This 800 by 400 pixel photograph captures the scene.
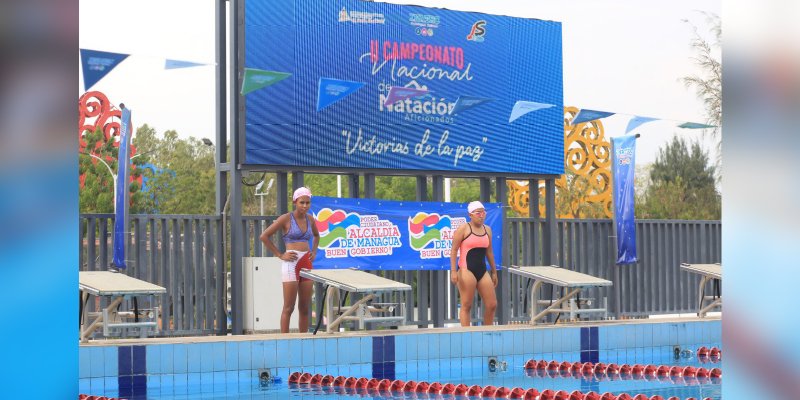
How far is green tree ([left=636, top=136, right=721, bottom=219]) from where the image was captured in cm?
5006

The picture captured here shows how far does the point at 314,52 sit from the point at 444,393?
22.6 feet

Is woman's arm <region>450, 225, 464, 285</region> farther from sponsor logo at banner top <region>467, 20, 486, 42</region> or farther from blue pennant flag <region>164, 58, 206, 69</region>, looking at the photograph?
sponsor logo at banner top <region>467, 20, 486, 42</region>

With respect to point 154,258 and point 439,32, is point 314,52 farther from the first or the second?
point 154,258

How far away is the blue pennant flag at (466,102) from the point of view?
1691 cm

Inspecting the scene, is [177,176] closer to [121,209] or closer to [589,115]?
[589,115]

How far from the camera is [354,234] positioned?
15625 millimetres

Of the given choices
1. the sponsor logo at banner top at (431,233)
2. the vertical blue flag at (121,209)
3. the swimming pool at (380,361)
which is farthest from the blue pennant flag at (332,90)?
the swimming pool at (380,361)

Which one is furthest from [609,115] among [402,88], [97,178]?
[97,178]

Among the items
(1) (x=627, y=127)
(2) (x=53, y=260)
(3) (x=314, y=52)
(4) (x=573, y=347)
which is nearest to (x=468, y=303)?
(4) (x=573, y=347)

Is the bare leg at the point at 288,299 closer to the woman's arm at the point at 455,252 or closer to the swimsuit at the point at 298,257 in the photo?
the swimsuit at the point at 298,257

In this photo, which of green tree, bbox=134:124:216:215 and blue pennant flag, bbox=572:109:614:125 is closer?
blue pennant flag, bbox=572:109:614:125

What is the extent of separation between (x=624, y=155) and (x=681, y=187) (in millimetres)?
35583

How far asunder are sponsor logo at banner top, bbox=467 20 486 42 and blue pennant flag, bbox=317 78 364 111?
2.16 metres

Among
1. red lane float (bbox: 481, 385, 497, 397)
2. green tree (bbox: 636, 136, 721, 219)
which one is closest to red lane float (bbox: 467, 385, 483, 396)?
red lane float (bbox: 481, 385, 497, 397)
